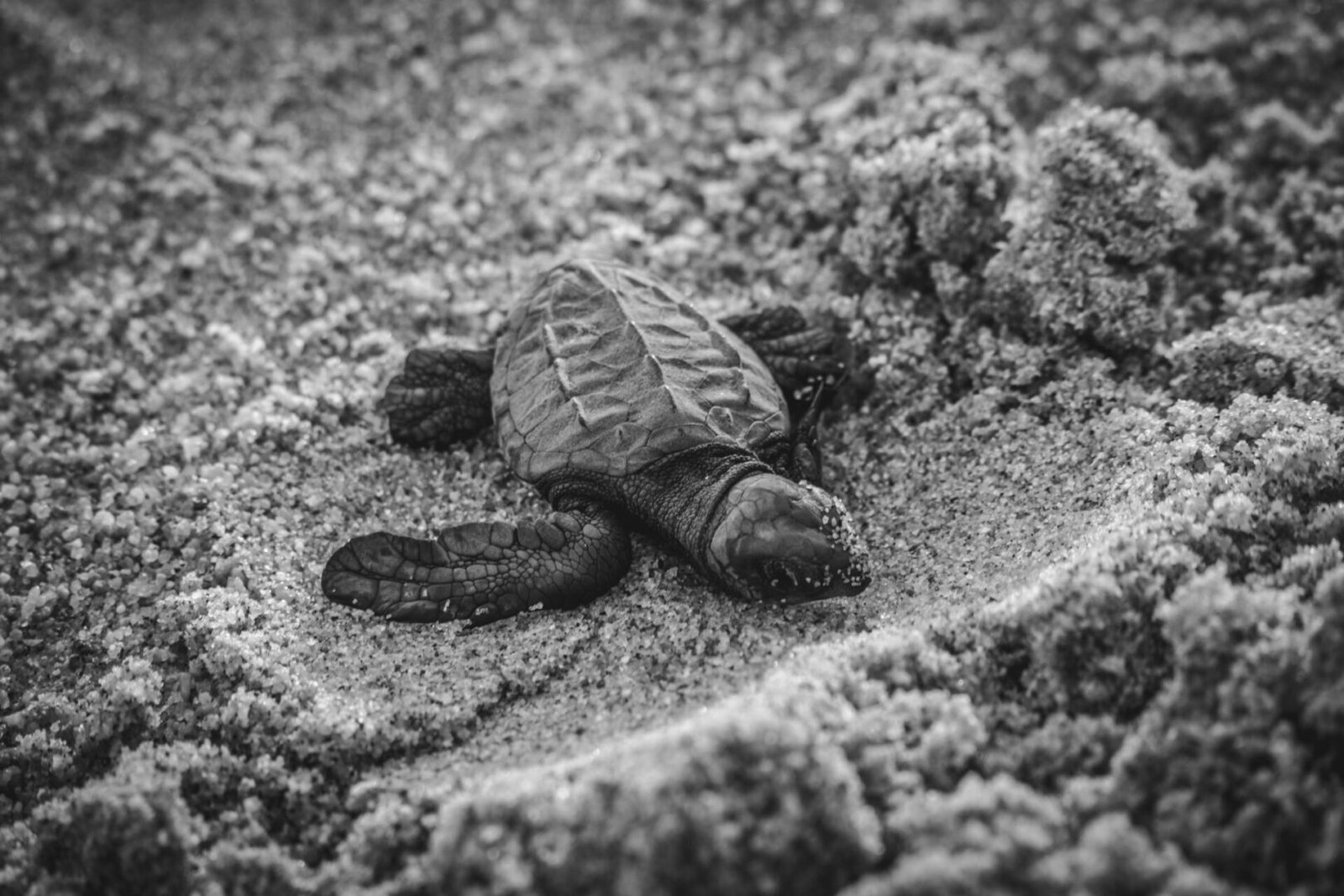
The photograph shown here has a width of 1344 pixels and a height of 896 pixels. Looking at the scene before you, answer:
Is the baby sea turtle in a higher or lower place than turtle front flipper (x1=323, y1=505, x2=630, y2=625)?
higher

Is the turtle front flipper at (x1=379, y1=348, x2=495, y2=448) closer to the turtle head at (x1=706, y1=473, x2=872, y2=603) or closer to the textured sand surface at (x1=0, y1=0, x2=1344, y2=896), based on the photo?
the textured sand surface at (x1=0, y1=0, x2=1344, y2=896)

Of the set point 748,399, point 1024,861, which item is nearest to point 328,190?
point 748,399

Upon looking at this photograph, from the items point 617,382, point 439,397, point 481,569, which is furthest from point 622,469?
point 439,397

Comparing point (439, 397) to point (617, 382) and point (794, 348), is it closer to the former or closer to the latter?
point (617, 382)

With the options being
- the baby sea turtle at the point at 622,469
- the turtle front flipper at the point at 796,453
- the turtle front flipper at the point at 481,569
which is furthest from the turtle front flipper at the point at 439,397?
the turtle front flipper at the point at 796,453

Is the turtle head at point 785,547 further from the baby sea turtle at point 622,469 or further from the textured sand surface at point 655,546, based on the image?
the textured sand surface at point 655,546

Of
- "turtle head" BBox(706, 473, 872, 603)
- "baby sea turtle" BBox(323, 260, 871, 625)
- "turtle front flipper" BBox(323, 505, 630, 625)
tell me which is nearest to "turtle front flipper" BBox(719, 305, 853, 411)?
"baby sea turtle" BBox(323, 260, 871, 625)

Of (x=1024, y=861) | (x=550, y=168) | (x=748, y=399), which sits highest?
(x=550, y=168)

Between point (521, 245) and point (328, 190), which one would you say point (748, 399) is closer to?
point (521, 245)
